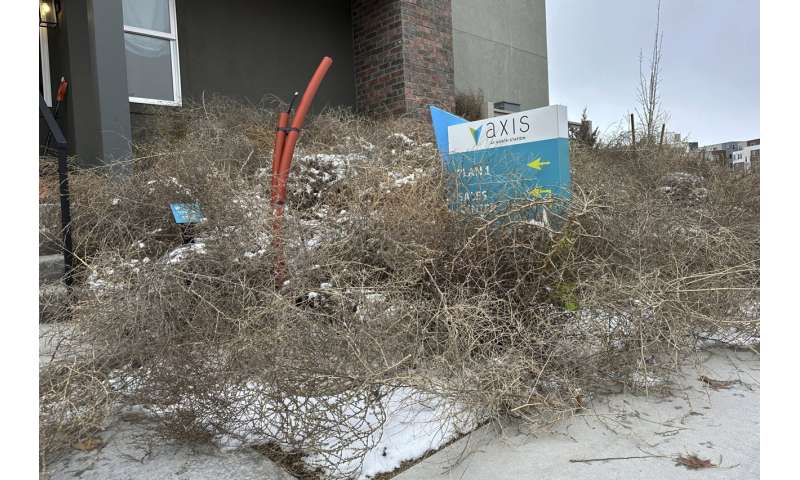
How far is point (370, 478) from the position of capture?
2.15m

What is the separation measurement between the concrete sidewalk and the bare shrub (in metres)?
0.12

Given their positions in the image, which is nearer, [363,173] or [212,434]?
[212,434]

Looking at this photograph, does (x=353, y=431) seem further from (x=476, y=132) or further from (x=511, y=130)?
(x=476, y=132)

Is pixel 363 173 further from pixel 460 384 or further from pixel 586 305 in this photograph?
pixel 460 384

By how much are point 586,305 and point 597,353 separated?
269 millimetres

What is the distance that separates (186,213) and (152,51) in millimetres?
4682

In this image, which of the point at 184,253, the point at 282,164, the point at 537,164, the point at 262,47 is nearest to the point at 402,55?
the point at 262,47

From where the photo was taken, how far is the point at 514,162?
4.20 metres

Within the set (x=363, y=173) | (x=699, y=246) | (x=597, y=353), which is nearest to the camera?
(x=597, y=353)

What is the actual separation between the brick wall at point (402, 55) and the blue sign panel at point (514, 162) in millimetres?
4901

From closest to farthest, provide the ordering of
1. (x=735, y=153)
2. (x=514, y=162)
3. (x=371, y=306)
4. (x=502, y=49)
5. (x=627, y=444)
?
(x=627, y=444) → (x=371, y=306) → (x=514, y=162) → (x=735, y=153) → (x=502, y=49)

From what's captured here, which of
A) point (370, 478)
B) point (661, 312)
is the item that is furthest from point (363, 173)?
point (370, 478)

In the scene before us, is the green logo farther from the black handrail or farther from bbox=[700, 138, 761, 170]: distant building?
bbox=[700, 138, 761, 170]: distant building

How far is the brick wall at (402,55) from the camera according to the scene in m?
9.13
